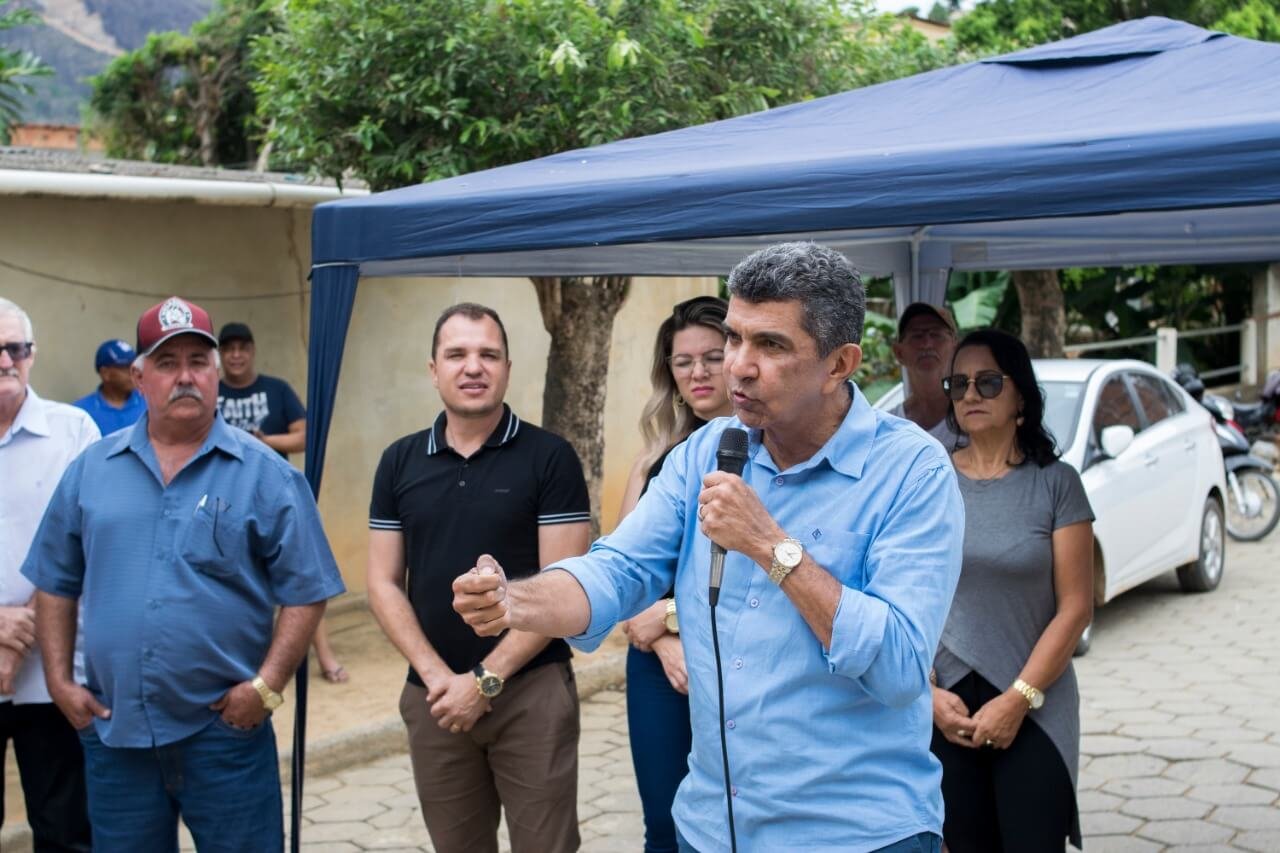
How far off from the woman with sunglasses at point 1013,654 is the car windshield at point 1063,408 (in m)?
4.15

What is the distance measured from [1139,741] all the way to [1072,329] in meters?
13.9

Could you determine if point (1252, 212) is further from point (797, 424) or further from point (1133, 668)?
point (1133, 668)

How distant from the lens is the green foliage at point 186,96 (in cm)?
1766

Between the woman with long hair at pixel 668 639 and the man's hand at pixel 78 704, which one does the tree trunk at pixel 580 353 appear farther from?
Result: the man's hand at pixel 78 704

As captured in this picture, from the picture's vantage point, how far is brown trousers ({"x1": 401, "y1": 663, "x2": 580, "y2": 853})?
12.0 feet

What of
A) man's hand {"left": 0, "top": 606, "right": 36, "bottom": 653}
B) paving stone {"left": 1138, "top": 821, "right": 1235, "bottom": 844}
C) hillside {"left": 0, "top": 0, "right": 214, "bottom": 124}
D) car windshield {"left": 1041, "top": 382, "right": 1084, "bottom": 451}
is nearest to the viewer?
man's hand {"left": 0, "top": 606, "right": 36, "bottom": 653}

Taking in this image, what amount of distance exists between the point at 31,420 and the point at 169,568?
34.4 inches

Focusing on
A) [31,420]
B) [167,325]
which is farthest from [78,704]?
[167,325]

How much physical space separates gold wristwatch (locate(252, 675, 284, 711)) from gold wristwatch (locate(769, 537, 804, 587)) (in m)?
1.94

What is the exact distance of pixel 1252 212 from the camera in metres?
4.55

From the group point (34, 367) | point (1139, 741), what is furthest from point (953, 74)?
point (34, 367)

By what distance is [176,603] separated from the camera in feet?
11.6

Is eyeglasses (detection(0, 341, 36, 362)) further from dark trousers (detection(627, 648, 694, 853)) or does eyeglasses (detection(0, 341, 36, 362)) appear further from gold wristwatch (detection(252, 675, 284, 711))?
dark trousers (detection(627, 648, 694, 853))

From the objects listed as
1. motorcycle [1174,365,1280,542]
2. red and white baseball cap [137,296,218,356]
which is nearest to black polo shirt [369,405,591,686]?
red and white baseball cap [137,296,218,356]
